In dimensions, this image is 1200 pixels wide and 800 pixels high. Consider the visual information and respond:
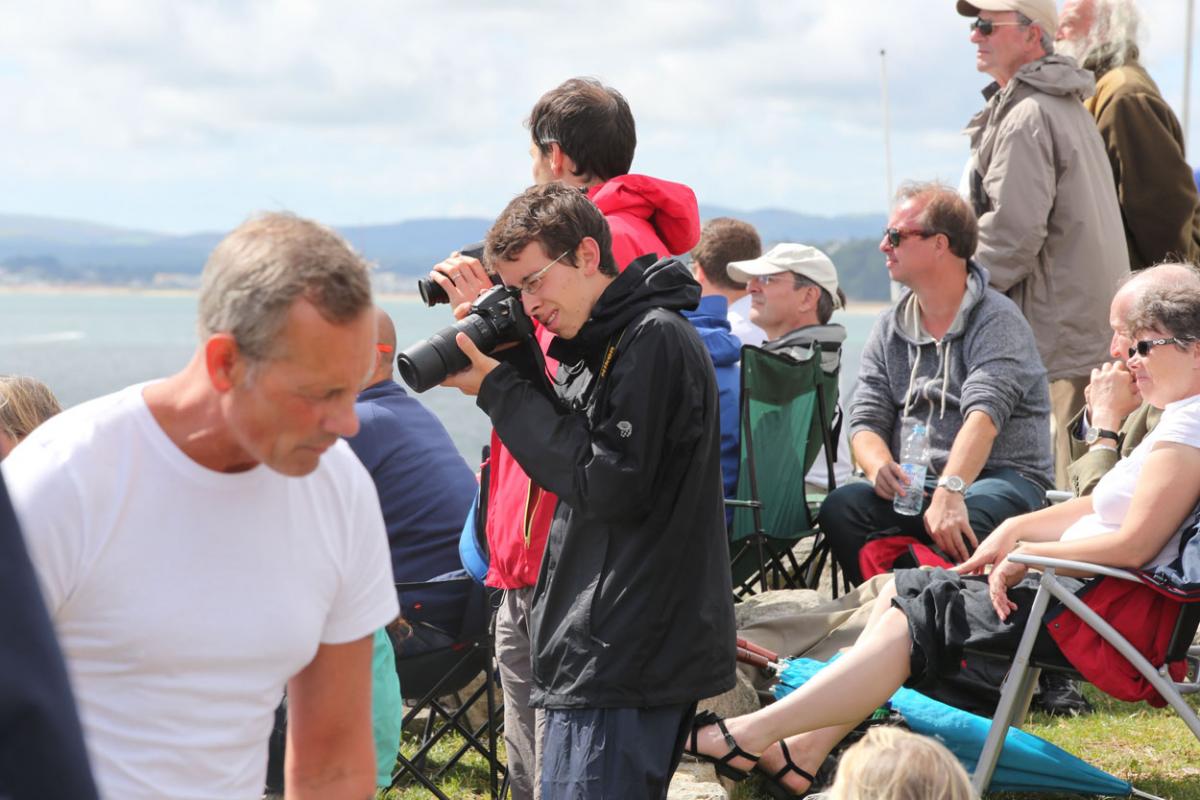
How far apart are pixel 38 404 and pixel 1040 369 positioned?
317cm

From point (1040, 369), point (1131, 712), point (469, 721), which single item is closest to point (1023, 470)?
point (1040, 369)

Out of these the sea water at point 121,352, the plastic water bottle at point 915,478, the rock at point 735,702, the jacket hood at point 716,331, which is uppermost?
the jacket hood at point 716,331

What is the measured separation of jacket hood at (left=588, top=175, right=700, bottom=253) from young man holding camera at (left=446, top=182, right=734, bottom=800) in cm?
41

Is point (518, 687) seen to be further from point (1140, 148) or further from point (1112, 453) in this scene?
point (1140, 148)

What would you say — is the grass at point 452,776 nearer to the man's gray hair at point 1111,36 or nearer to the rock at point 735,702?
the rock at point 735,702

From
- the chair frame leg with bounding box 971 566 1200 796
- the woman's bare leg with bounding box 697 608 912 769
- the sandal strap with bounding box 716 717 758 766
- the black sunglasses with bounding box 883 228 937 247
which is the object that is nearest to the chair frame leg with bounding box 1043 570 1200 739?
the chair frame leg with bounding box 971 566 1200 796

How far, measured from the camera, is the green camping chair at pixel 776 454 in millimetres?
5145

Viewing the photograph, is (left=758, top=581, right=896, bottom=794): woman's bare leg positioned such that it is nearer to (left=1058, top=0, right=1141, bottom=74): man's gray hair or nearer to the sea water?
the sea water

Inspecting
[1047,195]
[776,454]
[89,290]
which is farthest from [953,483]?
[89,290]

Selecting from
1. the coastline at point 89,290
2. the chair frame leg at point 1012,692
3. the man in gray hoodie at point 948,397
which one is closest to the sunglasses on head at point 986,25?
the man in gray hoodie at point 948,397

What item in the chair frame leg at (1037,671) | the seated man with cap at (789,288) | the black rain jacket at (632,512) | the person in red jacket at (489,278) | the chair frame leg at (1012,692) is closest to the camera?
the black rain jacket at (632,512)

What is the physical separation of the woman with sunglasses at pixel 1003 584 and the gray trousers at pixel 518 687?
597mm

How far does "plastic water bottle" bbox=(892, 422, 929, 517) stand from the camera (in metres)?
4.88

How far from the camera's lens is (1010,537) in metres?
4.00
